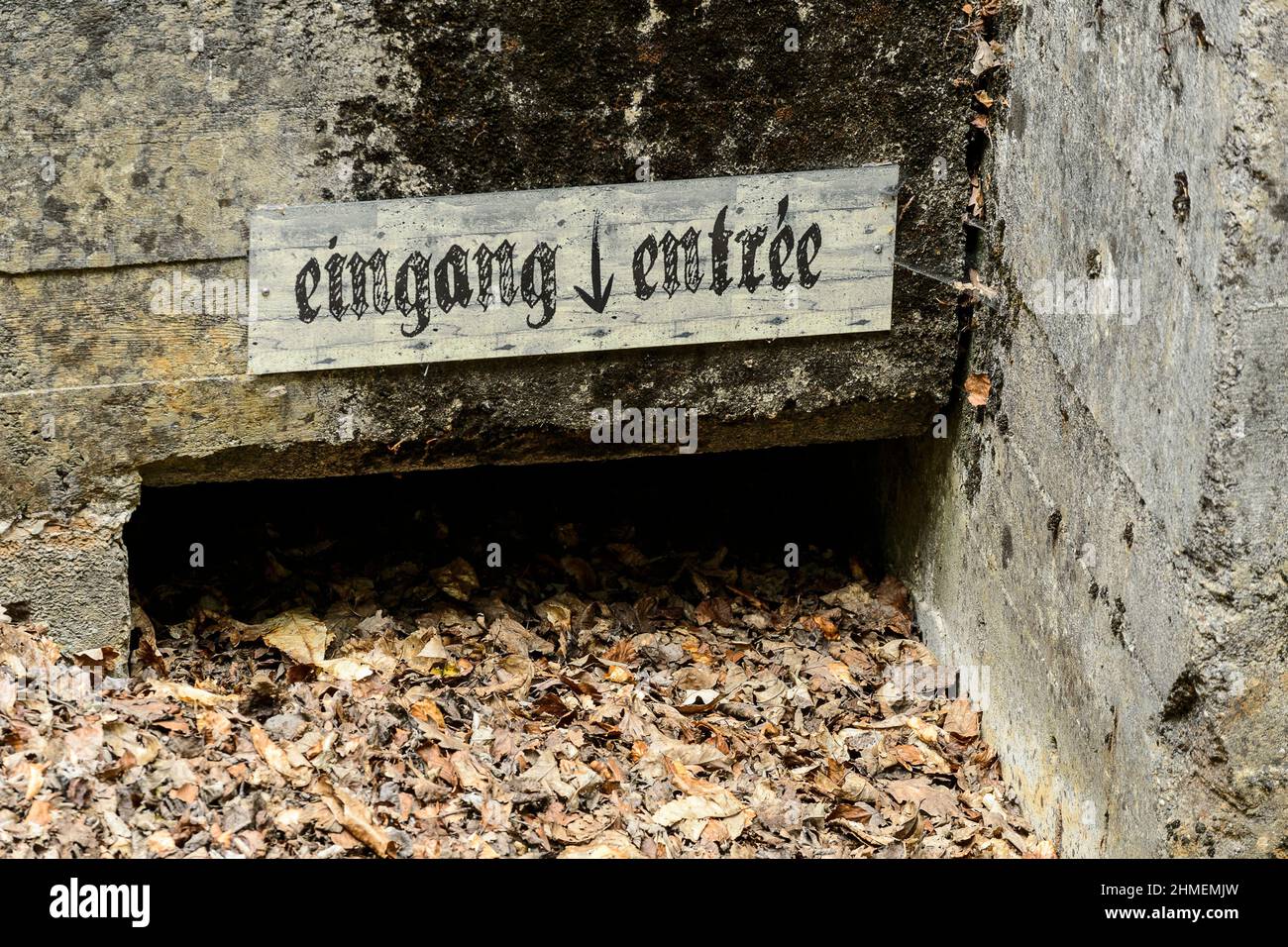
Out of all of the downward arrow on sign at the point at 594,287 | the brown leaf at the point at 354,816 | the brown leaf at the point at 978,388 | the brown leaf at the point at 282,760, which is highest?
the downward arrow on sign at the point at 594,287

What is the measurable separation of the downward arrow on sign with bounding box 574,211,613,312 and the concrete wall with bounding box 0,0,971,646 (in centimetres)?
18

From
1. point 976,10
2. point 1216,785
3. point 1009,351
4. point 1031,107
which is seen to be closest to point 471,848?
point 1216,785

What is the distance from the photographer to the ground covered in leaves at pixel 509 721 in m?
3.60

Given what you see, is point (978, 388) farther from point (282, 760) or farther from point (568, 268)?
point (282, 760)

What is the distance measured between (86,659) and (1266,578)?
10.9ft

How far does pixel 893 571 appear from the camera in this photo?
17.3 ft

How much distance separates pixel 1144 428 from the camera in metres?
3.17

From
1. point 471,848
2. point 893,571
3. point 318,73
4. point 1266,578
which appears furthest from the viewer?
point 893,571

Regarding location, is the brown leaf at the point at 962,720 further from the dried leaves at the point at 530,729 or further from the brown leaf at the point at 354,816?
the brown leaf at the point at 354,816

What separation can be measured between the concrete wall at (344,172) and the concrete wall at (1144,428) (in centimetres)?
48

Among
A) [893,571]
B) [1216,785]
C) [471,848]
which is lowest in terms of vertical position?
[471,848]

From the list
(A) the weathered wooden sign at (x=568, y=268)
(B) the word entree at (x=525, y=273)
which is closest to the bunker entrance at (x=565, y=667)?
(A) the weathered wooden sign at (x=568, y=268)

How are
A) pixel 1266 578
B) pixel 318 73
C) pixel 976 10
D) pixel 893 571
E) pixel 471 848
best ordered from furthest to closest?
pixel 893 571
pixel 976 10
pixel 318 73
pixel 471 848
pixel 1266 578

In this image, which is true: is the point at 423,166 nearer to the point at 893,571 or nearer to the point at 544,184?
the point at 544,184
